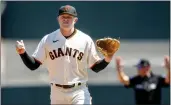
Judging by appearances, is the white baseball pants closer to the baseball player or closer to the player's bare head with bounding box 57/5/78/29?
the baseball player

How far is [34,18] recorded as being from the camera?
419 inches

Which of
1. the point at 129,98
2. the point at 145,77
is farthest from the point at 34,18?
the point at 145,77

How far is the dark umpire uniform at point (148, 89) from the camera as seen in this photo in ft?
25.3

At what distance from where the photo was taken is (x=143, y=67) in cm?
773

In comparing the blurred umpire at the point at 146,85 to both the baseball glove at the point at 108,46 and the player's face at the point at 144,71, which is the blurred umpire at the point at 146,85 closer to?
the player's face at the point at 144,71

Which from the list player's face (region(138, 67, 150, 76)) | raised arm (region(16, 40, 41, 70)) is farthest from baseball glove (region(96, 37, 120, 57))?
player's face (region(138, 67, 150, 76))

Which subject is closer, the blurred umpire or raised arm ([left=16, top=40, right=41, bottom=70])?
raised arm ([left=16, top=40, right=41, bottom=70])

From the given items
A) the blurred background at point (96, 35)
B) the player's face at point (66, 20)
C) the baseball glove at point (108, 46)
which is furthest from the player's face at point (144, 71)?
the player's face at point (66, 20)

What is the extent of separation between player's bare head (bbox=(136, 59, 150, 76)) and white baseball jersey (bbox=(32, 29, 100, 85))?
2740 mm

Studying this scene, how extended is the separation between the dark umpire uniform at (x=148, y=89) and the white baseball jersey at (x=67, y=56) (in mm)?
2776

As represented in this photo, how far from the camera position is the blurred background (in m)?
10.2

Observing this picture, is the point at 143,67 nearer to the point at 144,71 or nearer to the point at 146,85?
the point at 144,71

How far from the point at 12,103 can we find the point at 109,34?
238cm

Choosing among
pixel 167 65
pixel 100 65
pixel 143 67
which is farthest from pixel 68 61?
pixel 143 67
